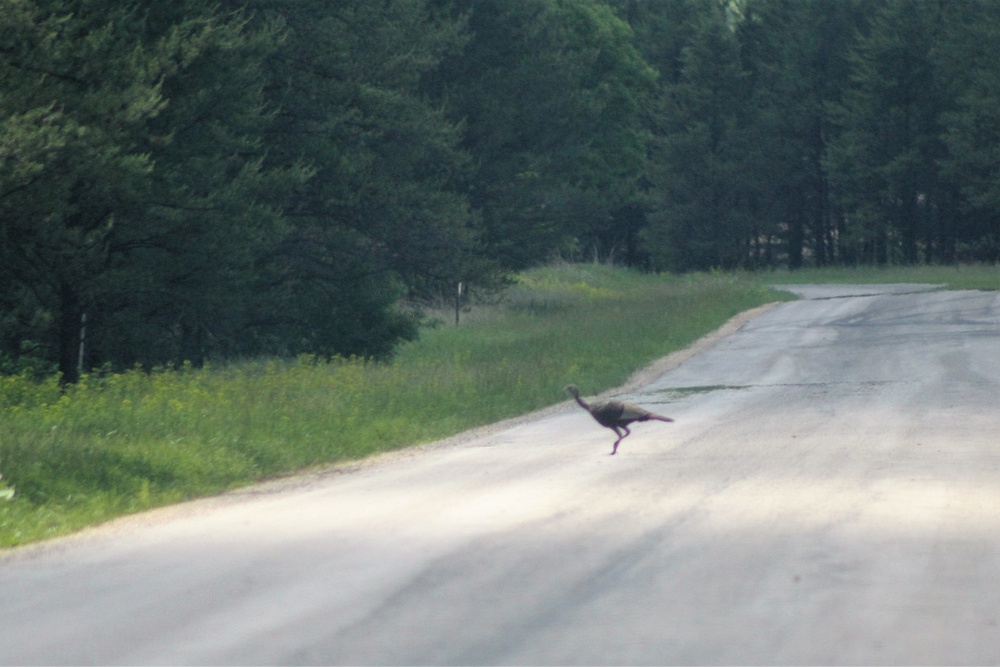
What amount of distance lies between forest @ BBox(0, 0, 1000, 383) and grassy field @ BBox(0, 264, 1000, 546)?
2559 millimetres

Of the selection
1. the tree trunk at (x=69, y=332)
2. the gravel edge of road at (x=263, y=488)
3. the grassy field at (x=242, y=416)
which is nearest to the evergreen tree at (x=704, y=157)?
the grassy field at (x=242, y=416)

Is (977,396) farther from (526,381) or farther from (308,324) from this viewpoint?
(308,324)

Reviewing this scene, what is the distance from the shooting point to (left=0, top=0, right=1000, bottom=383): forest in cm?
2003

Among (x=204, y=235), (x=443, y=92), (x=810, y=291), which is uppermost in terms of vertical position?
(x=443, y=92)

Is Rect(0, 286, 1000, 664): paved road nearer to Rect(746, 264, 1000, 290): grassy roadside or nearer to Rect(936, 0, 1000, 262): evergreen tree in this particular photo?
Rect(746, 264, 1000, 290): grassy roadside

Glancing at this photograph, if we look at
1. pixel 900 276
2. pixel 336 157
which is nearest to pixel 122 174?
pixel 336 157

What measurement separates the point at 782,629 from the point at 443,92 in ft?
139

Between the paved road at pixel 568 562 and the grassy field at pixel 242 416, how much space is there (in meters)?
0.77

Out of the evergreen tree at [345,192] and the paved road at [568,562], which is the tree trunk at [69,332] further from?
the paved road at [568,562]

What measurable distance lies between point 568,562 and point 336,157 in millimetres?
23550

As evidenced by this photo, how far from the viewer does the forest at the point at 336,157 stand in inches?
789

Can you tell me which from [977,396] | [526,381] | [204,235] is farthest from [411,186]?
[977,396]

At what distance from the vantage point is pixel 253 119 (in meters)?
25.8

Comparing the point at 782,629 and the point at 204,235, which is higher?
the point at 204,235
